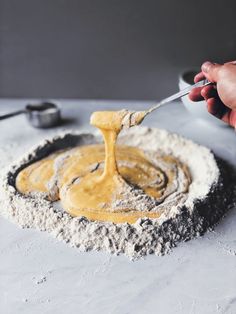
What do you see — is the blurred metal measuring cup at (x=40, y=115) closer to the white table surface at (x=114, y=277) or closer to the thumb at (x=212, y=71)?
the white table surface at (x=114, y=277)

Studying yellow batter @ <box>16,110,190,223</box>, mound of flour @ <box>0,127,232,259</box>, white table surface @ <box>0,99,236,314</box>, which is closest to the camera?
white table surface @ <box>0,99,236,314</box>

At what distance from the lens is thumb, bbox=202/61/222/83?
3.52 ft

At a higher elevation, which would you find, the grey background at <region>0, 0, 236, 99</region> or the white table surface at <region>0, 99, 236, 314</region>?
the grey background at <region>0, 0, 236, 99</region>

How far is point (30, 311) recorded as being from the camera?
0.87m

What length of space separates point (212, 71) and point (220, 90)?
48 mm

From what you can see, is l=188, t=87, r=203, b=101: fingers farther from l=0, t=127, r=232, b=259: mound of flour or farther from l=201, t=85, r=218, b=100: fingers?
l=0, t=127, r=232, b=259: mound of flour

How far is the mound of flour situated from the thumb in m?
0.25

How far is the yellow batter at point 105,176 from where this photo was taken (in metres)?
1.13

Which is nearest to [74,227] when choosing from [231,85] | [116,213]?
[116,213]

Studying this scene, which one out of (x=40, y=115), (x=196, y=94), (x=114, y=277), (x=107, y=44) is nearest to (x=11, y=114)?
(x=40, y=115)

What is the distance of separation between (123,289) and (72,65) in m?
0.98

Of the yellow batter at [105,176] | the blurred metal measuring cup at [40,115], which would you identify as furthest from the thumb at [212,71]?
the blurred metal measuring cup at [40,115]

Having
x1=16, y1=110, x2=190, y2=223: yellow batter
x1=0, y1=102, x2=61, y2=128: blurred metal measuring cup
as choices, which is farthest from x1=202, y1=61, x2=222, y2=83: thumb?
x1=0, y1=102, x2=61, y2=128: blurred metal measuring cup

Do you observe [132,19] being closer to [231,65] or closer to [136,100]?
[136,100]
